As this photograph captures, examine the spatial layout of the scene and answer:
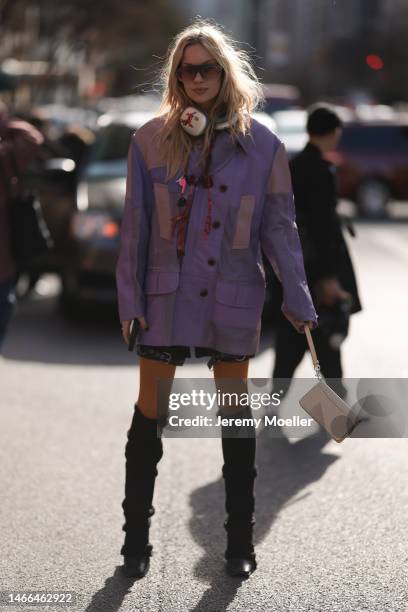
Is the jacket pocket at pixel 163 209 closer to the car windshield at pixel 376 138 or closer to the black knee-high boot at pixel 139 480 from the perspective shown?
the black knee-high boot at pixel 139 480

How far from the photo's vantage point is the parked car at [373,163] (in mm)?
22812

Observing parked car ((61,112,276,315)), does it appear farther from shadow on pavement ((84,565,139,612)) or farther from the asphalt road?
shadow on pavement ((84,565,139,612))

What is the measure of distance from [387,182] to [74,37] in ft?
56.7

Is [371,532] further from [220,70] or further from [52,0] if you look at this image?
[52,0]

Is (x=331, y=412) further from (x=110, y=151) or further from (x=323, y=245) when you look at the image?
(x=110, y=151)

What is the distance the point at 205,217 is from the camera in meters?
4.00

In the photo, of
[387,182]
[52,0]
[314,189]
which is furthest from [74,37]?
[314,189]

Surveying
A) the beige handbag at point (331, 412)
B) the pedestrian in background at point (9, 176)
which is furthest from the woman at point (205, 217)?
the pedestrian in background at point (9, 176)

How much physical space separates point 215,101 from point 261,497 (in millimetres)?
1933

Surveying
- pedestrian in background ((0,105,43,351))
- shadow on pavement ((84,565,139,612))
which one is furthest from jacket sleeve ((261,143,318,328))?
pedestrian in background ((0,105,43,351))

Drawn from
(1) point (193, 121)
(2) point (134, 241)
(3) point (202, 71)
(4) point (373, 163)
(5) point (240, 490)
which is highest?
(3) point (202, 71)

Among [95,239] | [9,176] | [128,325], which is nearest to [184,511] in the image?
[128,325]

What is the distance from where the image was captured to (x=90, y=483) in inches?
213

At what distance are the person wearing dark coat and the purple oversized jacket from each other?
1.87 m
